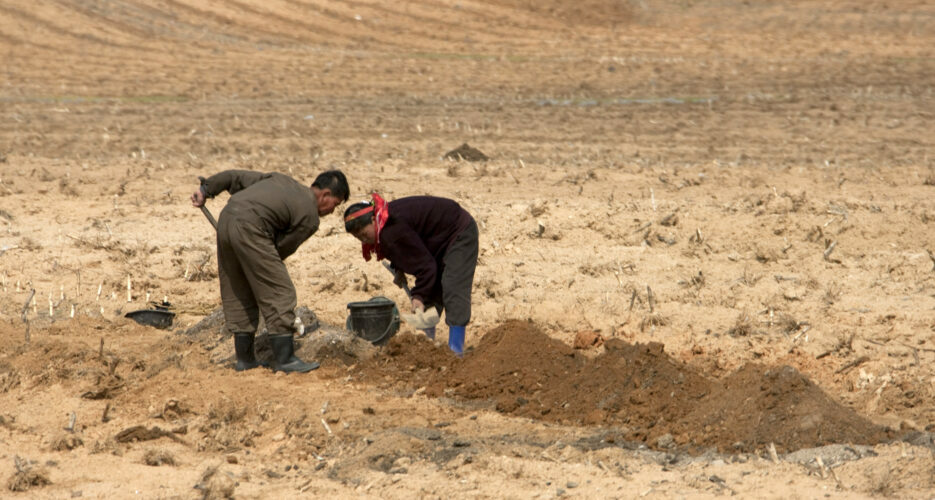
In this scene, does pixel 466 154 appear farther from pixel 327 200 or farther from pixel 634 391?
pixel 634 391

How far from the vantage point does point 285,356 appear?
6672mm

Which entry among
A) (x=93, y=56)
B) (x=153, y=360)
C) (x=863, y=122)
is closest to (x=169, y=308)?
(x=153, y=360)

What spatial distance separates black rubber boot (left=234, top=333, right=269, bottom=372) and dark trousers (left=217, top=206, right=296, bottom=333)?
9cm

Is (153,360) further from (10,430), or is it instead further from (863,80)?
(863,80)

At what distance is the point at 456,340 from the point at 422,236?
0.74 m

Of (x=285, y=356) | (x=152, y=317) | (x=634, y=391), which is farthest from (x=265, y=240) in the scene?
(x=634, y=391)

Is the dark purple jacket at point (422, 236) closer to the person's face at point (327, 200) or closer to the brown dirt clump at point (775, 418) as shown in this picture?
the person's face at point (327, 200)

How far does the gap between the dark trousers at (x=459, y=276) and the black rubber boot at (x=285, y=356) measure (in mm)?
949

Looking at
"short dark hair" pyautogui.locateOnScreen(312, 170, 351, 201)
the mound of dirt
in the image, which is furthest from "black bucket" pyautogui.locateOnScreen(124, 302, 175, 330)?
the mound of dirt

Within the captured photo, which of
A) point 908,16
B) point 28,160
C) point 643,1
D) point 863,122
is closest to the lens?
point 28,160

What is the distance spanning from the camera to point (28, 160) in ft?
42.1

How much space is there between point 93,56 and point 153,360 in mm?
15759

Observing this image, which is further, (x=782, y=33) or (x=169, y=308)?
(x=782, y=33)

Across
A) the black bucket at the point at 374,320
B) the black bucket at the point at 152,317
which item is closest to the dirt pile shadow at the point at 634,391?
the black bucket at the point at 374,320
